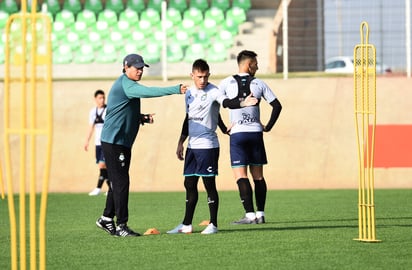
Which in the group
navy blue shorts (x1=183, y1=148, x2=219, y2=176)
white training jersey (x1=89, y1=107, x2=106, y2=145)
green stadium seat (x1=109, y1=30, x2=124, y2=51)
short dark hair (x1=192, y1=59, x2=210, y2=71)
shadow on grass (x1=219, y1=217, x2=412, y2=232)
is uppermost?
green stadium seat (x1=109, y1=30, x2=124, y2=51)

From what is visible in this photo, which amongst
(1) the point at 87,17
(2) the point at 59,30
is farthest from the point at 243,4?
(2) the point at 59,30

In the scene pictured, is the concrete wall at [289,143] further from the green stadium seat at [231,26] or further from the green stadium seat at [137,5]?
the green stadium seat at [137,5]

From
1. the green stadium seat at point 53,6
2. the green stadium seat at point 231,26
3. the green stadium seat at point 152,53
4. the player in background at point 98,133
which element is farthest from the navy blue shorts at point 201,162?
the green stadium seat at point 53,6

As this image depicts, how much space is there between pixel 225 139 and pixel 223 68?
2.19 meters

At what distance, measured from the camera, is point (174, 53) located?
78.1ft

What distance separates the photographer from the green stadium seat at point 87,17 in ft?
83.8

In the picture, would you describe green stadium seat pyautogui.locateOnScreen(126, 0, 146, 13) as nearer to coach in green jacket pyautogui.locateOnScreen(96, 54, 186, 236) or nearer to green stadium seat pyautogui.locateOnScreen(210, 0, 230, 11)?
green stadium seat pyautogui.locateOnScreen(210, 0, 230, 11)

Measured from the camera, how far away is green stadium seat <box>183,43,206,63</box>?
23859 millimetres

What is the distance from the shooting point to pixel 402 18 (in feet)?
72.5

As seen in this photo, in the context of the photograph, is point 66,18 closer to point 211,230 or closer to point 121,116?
point 121,116

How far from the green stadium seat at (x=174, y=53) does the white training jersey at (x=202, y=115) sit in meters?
11.1

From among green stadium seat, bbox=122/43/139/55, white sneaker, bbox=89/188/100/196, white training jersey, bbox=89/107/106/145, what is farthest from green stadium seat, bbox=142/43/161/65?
white sneaker, bbox=89/188/100/196

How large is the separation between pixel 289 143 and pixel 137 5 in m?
6.28

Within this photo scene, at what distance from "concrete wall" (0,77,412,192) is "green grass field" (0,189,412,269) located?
160 inches
